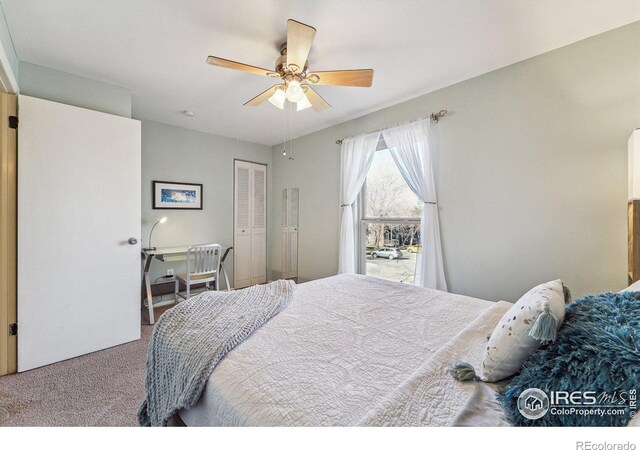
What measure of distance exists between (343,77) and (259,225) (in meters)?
3.10

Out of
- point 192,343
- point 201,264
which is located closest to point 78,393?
point 192,343

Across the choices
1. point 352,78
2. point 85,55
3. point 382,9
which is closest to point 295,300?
point 352,78

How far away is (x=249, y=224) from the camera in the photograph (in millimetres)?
4277

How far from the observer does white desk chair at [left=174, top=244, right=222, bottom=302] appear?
9.82 ft

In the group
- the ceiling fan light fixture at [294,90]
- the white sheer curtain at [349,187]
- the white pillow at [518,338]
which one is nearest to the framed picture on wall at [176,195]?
the white sheer curtain at [349,187]

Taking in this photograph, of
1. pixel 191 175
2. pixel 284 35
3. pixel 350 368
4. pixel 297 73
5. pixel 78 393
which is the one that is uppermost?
pixel 284 35

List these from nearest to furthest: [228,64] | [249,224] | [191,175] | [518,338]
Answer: [518,338] → [228,64] → [191,175] → [249,224]

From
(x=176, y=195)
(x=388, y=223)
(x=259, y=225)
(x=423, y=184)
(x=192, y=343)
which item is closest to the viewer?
(x=192, y=343)

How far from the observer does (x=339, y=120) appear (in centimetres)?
328

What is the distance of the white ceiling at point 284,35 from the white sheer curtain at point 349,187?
0.75 metres

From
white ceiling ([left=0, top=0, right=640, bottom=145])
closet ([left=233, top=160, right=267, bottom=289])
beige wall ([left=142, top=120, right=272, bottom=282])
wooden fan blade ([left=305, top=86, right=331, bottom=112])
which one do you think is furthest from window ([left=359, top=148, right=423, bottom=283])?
beige wall ([left=142, top=120, right=272, bottom=282])

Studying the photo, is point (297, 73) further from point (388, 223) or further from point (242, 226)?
point (242, 226)
